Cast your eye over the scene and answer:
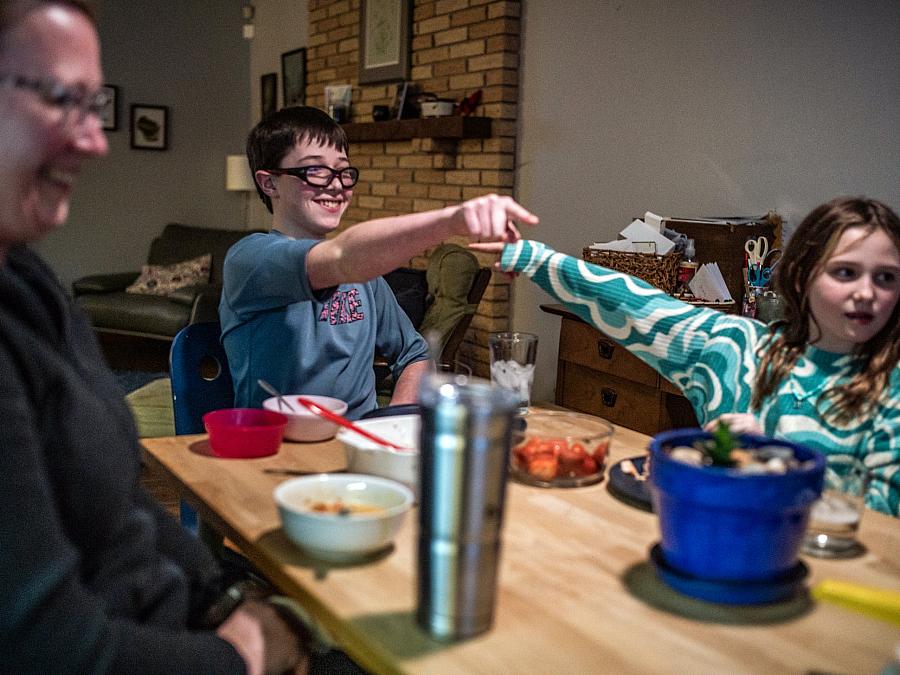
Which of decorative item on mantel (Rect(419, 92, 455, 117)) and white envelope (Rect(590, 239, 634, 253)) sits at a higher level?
decorative item on mantel (Rect(419, 92, 455, 117))

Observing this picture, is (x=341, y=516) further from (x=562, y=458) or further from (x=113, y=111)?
(x=113, y=111)

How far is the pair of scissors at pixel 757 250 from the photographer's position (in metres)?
2.88

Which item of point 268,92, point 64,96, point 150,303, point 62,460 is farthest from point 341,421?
point 268,92

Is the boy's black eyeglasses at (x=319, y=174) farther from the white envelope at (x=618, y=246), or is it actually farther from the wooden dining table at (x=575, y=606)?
the white envelope at (x=618, y=246)

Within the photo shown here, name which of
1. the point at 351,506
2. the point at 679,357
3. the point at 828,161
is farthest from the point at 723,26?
the point at 351,506

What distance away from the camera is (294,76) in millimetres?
6574

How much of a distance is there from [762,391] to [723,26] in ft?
7.53

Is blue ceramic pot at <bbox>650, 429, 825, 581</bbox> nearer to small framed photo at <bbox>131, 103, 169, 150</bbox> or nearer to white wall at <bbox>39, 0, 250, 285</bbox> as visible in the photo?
Answer: white wall at <bbox>39, 0, 250, 285</bbox>

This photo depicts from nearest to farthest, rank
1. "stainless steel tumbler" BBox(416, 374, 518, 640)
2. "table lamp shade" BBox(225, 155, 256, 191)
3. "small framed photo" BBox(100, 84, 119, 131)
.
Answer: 1. "stainless steel tumbler" BBox(416, 374, 518, 640)
2. "table lamp shade" BBox(225, 155, 256, 191)
3. "small framed photo" BBox(100, 84, 119, 131)

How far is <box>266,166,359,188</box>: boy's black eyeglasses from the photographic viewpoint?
193cm

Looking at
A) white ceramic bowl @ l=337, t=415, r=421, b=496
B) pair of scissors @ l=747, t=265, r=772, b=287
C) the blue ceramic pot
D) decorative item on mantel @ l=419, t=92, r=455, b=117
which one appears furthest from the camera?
decorative item on mantel @ l=419, t=92, r=455, b=117

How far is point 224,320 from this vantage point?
6.22 feet

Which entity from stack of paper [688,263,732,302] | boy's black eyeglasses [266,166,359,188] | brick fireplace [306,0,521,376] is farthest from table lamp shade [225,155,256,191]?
boy's black eyeglasses [266,166,359,188]

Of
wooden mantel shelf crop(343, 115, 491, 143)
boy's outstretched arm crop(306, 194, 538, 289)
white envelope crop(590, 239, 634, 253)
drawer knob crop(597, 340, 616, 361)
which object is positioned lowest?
drawer knob crop(597, 340, 616, 361)
